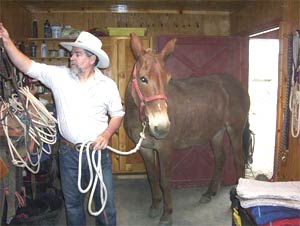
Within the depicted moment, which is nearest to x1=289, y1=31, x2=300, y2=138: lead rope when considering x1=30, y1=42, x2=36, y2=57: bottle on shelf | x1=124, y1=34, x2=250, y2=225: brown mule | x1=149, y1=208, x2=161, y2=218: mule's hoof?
x1=124, y1=34, x2=250, y2=225: brown mule

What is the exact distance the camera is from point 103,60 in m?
1.97

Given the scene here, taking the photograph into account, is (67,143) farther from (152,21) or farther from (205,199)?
(152,21)

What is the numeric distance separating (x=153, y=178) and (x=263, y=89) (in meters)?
3.42

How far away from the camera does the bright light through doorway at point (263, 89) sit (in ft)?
16.9

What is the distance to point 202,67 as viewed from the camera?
12.6 feet

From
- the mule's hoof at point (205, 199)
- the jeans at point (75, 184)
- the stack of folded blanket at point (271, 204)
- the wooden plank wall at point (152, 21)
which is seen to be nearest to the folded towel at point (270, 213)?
the stack of folded blanket at point (271, 204)

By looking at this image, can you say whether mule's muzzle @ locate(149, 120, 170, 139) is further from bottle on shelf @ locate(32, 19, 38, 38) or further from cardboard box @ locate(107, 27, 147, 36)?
bottle on shelf @ locate(32, 19, 38, 38)

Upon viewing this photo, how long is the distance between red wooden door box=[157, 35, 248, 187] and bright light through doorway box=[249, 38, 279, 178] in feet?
4.51

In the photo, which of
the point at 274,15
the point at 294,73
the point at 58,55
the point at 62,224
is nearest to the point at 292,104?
the point at 294,73

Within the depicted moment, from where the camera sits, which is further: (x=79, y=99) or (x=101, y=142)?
(x=79, y=99)

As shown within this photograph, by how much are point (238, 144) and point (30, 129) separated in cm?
229

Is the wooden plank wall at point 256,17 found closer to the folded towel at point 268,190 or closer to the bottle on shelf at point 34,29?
the folded towel at point 268,190

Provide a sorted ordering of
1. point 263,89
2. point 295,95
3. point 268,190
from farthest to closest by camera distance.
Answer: point 263,89 < point 295,95 < point 268,190

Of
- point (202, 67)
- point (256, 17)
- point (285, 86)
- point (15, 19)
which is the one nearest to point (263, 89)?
point (202, 67)
